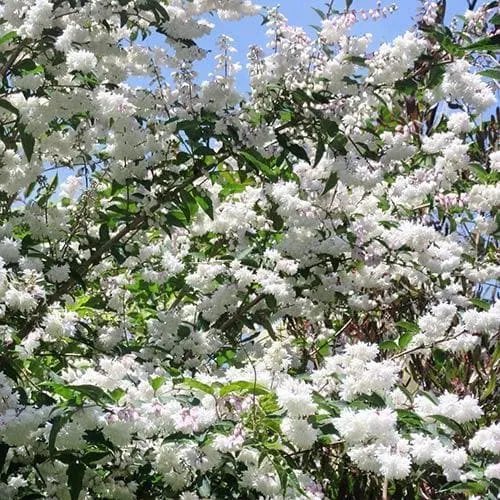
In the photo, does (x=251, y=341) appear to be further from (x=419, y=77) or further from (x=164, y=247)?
(x=419, y=77)

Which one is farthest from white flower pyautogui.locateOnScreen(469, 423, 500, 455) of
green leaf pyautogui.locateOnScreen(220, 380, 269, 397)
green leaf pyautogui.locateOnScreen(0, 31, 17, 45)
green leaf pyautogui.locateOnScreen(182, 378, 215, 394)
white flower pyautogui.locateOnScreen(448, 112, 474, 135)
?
green leaf pyautogui.locateOnScreen(0, 31, 17, 45)

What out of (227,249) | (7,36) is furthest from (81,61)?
(227,249)

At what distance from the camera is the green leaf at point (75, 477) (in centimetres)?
240

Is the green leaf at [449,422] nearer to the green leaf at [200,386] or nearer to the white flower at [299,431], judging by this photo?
the white flower at [299,431]

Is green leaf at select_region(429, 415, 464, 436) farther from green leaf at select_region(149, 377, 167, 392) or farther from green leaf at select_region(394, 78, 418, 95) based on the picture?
green leaf at select_region(394, 78, 418, 95)

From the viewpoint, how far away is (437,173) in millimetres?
3535

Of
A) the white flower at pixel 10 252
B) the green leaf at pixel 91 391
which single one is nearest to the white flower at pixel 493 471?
the green leaf at pixel 91 391

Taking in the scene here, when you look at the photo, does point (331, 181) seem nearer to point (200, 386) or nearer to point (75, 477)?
point (200, 386)

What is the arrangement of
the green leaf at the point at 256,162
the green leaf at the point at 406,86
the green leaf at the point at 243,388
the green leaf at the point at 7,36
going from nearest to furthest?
the green leaf at the point at 243,388 → the green leaf at the point at 7,36 → the green leaf at the point at 256,162 → the green leaf at the point at 406,86

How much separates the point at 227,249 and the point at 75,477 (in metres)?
1.55

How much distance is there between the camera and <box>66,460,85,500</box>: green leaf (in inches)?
94.5

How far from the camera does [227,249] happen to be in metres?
3.80

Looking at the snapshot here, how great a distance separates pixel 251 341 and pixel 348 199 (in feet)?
2.25

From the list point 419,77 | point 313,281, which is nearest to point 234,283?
point 313,281
